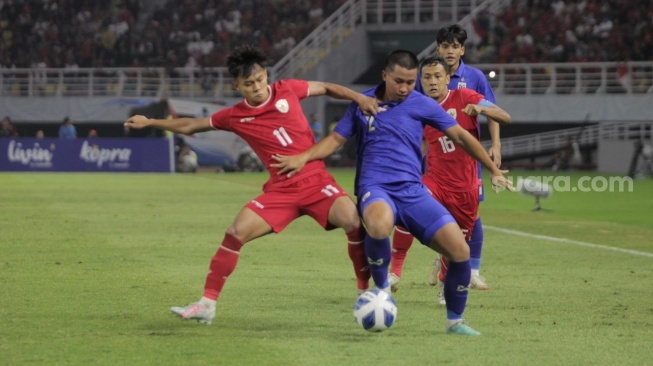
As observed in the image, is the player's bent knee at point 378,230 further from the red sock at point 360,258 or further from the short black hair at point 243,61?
the short black hair at point 243,61

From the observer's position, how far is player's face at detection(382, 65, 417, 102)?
28.0 feet

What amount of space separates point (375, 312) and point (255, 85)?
1930 mm

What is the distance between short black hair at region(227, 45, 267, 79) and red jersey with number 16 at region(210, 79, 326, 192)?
1.23 feet

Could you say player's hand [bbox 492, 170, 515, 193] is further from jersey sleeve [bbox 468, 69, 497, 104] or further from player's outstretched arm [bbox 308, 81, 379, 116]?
jersey sleeve [bbox 468, 69, 497, 104]

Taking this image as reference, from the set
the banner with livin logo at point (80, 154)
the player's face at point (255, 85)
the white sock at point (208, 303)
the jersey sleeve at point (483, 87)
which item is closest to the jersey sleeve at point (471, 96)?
the jersey sleeve at point (483, 87)

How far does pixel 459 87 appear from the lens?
11.0 meters

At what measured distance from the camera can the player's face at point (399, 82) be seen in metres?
8.53

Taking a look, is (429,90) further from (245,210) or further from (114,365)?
(114,365)

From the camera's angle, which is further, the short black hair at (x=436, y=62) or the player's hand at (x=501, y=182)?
the short black hair at (x=436, y=62)

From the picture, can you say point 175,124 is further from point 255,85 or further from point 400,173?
point 400,173

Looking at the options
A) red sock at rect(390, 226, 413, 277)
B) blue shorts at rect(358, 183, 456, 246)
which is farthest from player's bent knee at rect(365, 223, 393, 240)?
red sock at rect(390, 226, 413, 277)

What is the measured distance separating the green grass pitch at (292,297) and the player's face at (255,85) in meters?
1.69

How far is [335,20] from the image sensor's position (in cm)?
5009

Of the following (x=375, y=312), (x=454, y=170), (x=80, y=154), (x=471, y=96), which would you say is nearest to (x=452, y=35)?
(x=471, y=96)
